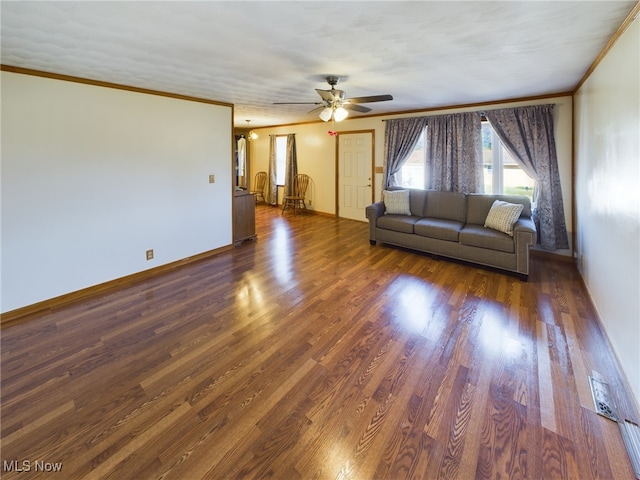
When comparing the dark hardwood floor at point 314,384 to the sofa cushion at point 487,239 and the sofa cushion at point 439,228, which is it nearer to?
the sofa cushion at point 487,239

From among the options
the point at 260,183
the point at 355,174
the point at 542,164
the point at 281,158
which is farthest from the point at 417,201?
the point at 260,183

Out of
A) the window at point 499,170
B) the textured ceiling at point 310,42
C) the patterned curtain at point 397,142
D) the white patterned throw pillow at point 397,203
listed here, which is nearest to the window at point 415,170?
the patterned curtain at point 397,142

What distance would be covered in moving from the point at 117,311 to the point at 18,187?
56.1 inches

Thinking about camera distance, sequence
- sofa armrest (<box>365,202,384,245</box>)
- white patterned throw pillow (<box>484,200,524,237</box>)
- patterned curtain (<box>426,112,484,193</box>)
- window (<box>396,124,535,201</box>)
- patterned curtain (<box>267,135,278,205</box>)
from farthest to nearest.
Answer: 1. patterned curtain (<box>267,135,278,205</box>)
2. sofa armrest (<box>365,202,384,245</box>)
3. patterned curtain (<box>426,112,484,193</box>)
4. window (<box>396,124,535,201</box>)
5. white patterned throw pillow (<box>484,200,524,237</box>)

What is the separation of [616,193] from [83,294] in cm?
490

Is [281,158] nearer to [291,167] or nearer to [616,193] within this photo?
[291,167]

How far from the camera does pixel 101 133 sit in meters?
3.27

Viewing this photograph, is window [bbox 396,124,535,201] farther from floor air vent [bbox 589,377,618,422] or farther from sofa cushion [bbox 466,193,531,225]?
floor air vent [bbox 589,377,618,422]

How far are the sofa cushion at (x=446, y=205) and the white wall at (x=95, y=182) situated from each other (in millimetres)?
3409

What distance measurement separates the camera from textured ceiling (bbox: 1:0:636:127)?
181 centimetres

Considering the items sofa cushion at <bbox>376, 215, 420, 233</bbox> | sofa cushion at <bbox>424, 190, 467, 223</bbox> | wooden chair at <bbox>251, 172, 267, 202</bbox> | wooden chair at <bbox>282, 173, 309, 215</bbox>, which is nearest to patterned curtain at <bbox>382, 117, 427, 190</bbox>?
sofa cushion at <bbox>424, 190, 467, 223</bbox>

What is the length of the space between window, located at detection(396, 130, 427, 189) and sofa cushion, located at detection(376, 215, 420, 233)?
3.46 ft

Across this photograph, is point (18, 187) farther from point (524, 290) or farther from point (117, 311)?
point (524, 290)

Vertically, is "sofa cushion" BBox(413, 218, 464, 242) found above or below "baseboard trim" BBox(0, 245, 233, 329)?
above
